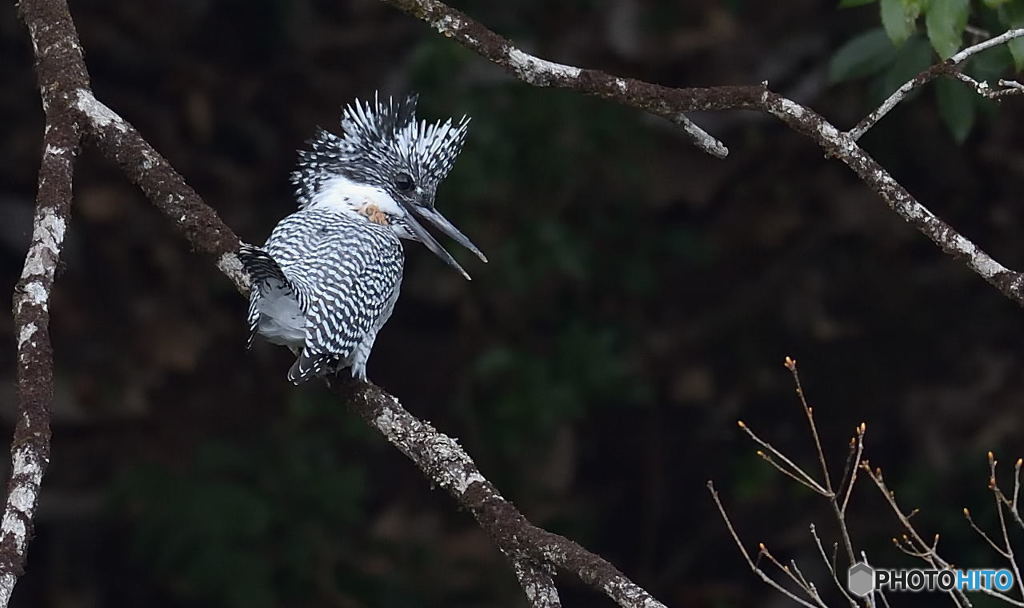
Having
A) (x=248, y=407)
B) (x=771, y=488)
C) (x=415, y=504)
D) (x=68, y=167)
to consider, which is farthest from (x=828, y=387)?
(x=68, y=167)

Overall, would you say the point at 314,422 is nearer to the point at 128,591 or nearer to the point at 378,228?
the point at 128,591

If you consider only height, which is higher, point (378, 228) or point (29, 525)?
point (378, 228)

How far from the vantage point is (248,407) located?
430cm

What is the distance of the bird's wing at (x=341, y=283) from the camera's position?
2.46 meters

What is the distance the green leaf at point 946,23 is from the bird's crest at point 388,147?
3.96 ft

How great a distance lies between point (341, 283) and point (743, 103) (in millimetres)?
869

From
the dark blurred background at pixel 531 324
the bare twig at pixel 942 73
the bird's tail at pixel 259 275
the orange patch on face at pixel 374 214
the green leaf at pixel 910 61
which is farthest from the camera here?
the dark blurred background at pixel 531 324

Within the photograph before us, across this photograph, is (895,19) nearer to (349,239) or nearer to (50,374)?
(349,239)

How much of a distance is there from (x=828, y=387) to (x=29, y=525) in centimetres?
317

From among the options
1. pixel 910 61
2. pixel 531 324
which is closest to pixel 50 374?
pixel 910 61

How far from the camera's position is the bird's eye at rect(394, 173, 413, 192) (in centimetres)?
307

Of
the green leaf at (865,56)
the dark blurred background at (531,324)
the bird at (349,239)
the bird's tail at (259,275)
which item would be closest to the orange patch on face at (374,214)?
the bird at (349,239)

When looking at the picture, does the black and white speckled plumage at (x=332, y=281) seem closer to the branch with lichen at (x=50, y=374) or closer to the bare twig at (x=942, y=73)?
the branch with lichen at (x=50, y=374)

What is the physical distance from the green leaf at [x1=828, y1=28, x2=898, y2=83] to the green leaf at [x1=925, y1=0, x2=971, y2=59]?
533 millimetres
